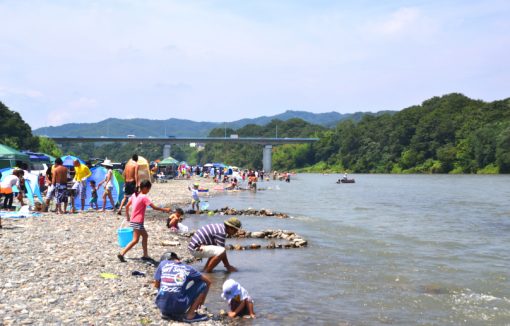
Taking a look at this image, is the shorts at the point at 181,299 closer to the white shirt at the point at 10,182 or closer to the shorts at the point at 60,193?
the shorts at the point at 60,193

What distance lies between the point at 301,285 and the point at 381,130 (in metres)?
146

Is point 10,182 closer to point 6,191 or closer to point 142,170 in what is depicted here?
point 6,191

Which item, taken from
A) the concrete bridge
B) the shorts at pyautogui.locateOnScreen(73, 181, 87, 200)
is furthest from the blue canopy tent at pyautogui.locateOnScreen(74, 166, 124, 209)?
the concrete bridge

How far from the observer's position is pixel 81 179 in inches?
837

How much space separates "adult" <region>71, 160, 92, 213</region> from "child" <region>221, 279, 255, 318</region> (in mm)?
13194

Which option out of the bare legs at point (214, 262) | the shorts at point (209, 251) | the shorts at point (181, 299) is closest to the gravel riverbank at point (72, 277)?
the shorts at point (181, 299)

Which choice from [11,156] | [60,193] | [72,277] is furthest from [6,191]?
[11,156]

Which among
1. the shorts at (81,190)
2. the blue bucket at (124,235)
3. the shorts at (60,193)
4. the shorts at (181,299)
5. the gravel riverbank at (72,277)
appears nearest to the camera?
the gravel riverbank at (72,277)

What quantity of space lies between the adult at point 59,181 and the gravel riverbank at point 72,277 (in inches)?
109

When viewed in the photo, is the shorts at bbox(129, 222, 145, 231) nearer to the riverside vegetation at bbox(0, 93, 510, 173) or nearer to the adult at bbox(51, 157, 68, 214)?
the adult at bbox(51, 157, 68, 214)

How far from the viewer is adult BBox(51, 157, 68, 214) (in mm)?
19484

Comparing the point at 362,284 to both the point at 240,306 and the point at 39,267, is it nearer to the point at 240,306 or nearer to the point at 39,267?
the point at 240,306

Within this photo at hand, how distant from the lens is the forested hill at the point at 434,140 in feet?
362

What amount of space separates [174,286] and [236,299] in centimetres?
160
